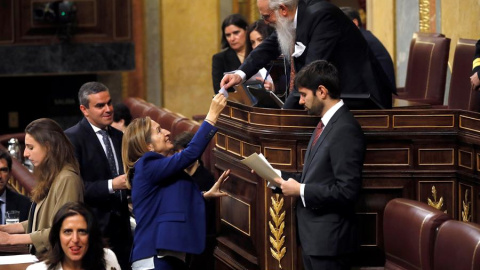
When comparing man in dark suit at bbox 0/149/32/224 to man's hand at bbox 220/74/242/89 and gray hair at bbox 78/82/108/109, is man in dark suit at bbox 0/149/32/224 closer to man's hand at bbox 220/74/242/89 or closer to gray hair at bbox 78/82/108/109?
gray hair at bbox 78/82/108/109

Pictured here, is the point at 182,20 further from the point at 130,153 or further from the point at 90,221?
the point at 90,221

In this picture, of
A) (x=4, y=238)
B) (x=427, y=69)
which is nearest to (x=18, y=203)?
(x=4, y=238)

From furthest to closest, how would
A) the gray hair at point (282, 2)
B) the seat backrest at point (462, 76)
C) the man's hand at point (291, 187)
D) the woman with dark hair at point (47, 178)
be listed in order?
the seat backrest at point (462, 76)
the gray hair at point (282, 2)
the woman with dark hair at point (47, 178)
the man's hand at point (291, 187)

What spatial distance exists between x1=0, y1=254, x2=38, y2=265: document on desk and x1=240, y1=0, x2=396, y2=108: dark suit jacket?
1462mm

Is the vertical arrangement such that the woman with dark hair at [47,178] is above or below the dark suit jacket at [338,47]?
below

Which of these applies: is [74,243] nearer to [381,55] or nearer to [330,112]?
[330,112]

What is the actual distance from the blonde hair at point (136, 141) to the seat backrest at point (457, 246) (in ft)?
5.73

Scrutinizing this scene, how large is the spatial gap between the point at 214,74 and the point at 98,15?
12.6 ft

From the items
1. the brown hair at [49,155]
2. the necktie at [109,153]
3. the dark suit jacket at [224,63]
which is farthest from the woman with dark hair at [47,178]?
the dark suit jacket at [224,63]

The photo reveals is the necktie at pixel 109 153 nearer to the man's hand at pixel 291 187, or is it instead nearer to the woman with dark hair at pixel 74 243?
the woman with dark hair at pixel 74 243

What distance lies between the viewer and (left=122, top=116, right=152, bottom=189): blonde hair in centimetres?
541

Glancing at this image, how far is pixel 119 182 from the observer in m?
5.67

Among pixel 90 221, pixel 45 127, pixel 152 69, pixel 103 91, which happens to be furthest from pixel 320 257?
pixel 152 69

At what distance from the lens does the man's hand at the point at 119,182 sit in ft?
18.5
